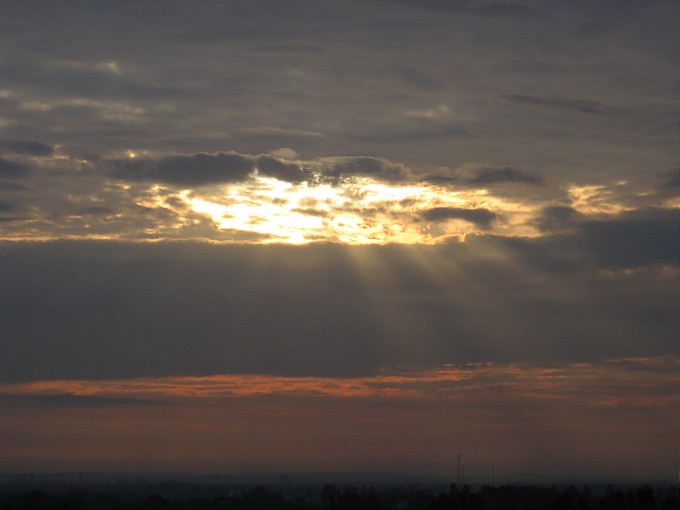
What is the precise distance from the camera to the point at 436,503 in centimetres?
12569

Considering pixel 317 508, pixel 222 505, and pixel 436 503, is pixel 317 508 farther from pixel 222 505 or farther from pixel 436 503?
pixel 436 503

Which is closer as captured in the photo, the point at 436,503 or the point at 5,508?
the point at 5,508

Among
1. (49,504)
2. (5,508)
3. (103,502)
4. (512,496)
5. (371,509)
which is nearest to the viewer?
(5,508)

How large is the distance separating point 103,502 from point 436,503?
56.2 m

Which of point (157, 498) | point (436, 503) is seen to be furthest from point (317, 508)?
point (436, 503)

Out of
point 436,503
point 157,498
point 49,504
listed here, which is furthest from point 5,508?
point 436,503

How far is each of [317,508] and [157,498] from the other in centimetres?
2507

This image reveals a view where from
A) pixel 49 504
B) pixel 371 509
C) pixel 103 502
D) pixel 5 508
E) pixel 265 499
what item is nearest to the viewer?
pixel 5 508

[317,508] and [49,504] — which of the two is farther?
[317,508]

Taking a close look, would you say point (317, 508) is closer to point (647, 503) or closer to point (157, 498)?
point (157, 498)

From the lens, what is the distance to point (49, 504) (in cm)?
12550

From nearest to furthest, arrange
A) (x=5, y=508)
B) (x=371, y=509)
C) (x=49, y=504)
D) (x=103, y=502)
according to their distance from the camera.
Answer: (x=5, y=508)
(x=49, y=504)
(x=371, y=509)
(x=103, y=502)

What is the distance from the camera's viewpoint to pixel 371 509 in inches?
5315

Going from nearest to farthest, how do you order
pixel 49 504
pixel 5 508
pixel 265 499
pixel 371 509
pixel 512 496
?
pixel 5 508 < pixel 49 504 < pixel 371 509 < pixel 512 496 < pixel 265 499
